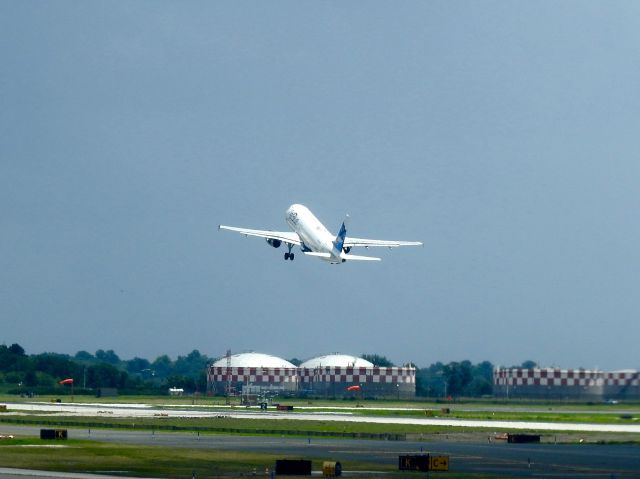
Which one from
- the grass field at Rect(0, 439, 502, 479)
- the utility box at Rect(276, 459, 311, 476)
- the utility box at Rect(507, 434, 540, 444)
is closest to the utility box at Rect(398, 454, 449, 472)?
the grass field at Rect(0, 439, 502, 479)

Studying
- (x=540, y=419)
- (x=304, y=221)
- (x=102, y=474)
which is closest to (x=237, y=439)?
(x=102, y=474)

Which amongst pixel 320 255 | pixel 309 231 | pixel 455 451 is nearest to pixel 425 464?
pixel 455 451

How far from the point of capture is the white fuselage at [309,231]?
570 feet

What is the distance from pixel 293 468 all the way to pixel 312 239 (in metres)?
108

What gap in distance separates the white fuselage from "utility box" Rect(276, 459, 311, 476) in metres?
98.2

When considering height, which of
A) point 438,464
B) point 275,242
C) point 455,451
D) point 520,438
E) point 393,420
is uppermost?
point 275,242

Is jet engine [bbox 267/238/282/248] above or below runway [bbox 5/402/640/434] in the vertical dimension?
above

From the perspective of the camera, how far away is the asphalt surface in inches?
2867

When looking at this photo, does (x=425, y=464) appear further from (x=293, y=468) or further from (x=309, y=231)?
(x=309, y=231)

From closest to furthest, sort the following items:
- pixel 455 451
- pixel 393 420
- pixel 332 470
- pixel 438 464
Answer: pixel 332 470 → pixel 438 464 → pixel 455 451 → pixel 393 420

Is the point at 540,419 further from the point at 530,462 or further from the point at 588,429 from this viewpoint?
the point at 530,462

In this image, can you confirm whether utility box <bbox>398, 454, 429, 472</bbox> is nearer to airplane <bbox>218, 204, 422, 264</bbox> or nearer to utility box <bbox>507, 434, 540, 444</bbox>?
utility box <bbox>507, 434, 540, 444</bbox>

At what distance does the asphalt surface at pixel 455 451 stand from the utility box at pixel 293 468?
2.24 metres

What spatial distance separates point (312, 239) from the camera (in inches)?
6919
